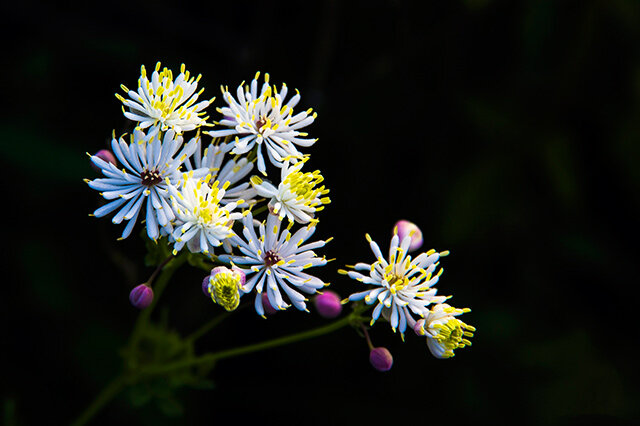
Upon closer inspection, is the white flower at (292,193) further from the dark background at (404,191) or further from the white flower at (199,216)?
the dark background at (404,191)

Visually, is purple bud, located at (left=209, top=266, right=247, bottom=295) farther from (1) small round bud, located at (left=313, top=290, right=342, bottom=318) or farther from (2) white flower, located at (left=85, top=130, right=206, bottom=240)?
(1) small round bud, located at (left=313, top=290, right=342, bottom=318)

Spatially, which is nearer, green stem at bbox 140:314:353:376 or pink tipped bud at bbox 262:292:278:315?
pink tipped bud at bbox 262:292:278:315

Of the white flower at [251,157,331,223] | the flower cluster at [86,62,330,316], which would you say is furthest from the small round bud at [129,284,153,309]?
the white flower at [251,157,331,223]

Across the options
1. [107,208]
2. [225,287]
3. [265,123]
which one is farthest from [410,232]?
[107,208]

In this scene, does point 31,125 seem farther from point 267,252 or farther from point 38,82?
point 267,252

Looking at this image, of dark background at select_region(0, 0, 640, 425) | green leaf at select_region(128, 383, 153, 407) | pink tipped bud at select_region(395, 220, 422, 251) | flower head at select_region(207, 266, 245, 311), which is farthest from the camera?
dark background at select_region(0, 0, 640, 425)

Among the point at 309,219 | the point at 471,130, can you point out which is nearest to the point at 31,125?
the point at 309,219

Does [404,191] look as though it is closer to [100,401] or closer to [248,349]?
[248,349]
